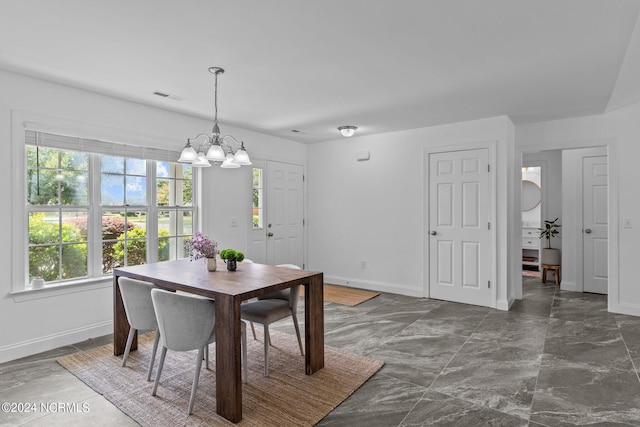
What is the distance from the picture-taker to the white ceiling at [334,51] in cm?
209

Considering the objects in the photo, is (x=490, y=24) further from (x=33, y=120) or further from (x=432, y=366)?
(x=33, y=120)

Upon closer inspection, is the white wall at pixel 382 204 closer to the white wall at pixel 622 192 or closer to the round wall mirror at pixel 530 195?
the white wall at pixel 622 192

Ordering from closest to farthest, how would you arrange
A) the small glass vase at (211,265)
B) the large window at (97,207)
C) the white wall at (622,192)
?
the small glass vase at (211,265)
the large window at (97,207)
the white wall at (622,192)

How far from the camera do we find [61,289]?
10.9ft

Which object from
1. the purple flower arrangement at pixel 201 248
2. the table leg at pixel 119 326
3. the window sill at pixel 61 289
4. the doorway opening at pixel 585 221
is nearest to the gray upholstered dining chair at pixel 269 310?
the purple flower arrangement at pixel 201 248

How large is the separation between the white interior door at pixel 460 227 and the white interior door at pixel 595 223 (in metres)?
1.93

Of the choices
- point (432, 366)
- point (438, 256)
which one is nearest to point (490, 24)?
point (432, 366)

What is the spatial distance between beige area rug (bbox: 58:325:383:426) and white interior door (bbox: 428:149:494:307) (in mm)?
2277

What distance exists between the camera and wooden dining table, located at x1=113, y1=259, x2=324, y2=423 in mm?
2188

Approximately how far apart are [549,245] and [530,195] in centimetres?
159

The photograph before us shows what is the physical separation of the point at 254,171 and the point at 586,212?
4808mm

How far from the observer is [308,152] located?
6.24 metres

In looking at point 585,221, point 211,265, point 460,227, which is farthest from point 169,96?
point 585,221

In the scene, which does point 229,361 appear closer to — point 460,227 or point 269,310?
→ point 269,310
